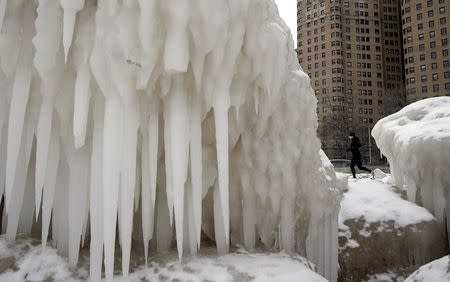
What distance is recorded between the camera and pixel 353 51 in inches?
2805

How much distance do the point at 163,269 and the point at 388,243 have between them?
548 centimetres

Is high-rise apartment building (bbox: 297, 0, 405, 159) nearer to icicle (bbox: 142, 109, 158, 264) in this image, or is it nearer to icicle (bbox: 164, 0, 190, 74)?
icicle (bbox: 142, 109, 158, 264)

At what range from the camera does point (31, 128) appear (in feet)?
12.6

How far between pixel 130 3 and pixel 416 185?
24.4 ft

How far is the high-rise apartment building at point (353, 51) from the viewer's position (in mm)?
68500

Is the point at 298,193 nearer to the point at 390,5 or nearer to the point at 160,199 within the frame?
the point at 160,199

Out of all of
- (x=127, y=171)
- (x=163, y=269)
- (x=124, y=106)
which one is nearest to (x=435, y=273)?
(x=163, y=269)

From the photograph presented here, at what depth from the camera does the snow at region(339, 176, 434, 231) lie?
772 centimetres

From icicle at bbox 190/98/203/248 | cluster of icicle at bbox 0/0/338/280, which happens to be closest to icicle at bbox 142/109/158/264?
cluster of icicle at bbox 0/0/338/280

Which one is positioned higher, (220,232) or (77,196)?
(77,196)

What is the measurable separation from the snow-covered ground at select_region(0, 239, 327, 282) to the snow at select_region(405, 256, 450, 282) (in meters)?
1.85

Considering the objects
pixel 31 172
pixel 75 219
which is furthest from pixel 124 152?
pixel 31 172

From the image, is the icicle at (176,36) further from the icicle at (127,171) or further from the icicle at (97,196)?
the icicle at (97,196)

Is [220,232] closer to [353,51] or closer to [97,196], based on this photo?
[97,196]
